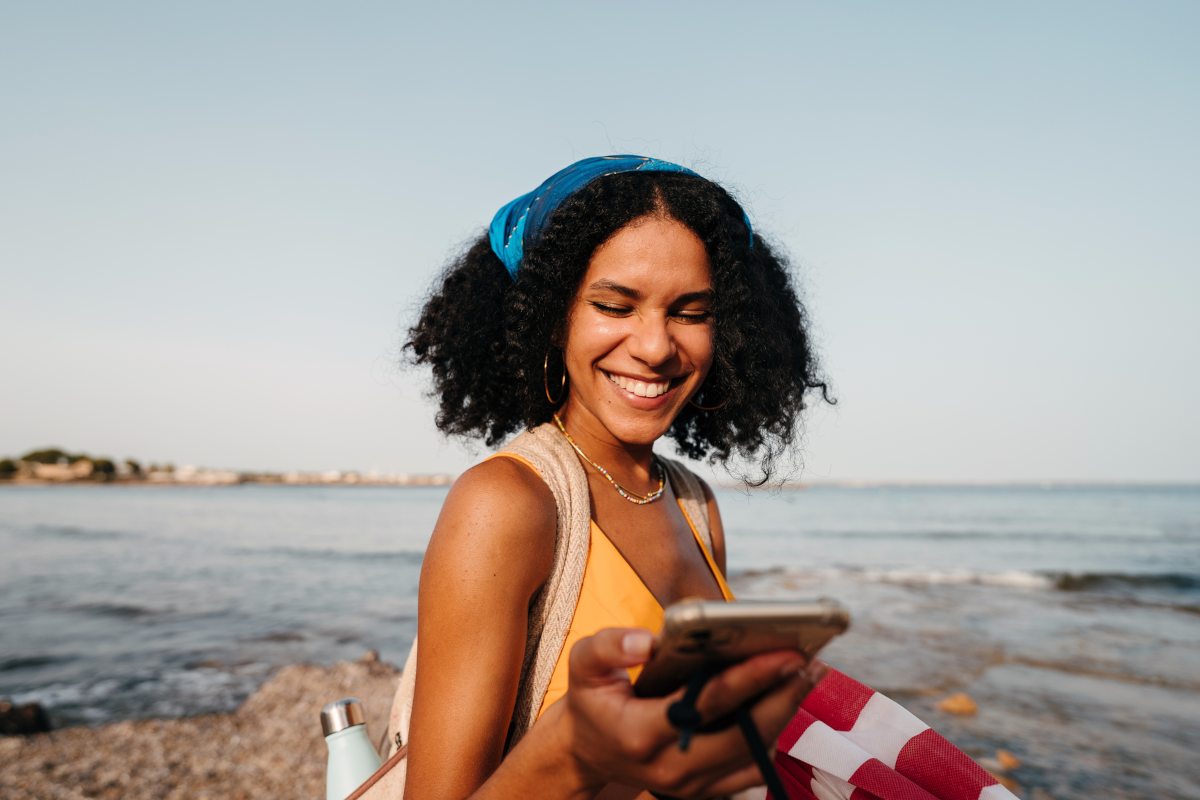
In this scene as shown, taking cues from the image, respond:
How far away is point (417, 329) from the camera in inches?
104

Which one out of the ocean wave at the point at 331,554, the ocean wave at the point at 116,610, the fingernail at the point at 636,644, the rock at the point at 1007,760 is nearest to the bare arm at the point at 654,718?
the fingernail at the point at 636,644

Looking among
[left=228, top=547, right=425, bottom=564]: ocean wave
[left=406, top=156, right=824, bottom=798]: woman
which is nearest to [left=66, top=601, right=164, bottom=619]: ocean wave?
[left=228, top=547, right=425, bottom=564]: ocean wave

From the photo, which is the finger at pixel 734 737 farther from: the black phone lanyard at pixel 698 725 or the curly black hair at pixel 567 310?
the curly black hair at pixel 567 310

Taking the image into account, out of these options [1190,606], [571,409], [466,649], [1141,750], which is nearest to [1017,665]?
[1141,750]

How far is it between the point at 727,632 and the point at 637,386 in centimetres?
121

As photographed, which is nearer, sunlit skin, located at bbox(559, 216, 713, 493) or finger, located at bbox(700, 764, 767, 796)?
finger, located at bbox(700, 764, 767, 796)

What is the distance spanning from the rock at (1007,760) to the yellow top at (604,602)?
473 centimetres

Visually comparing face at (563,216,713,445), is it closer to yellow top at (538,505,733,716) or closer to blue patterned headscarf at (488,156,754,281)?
blue patterned headscarf at (488,156,754,281)

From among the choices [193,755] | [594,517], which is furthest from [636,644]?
[193,755]

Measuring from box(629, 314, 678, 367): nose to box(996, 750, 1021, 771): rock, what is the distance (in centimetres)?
485

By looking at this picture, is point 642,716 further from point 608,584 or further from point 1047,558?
point 1047,558

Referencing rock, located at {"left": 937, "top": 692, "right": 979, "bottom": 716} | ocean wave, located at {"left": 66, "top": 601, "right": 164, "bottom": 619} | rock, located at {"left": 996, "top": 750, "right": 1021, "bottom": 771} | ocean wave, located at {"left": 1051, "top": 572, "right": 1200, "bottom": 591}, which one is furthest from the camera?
ocean wave, located at {"left": 1051, "top": 572, "right": 1200, "bottom": 591}

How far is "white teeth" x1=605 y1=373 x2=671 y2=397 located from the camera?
6.59ft

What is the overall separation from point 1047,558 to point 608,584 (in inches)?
866
